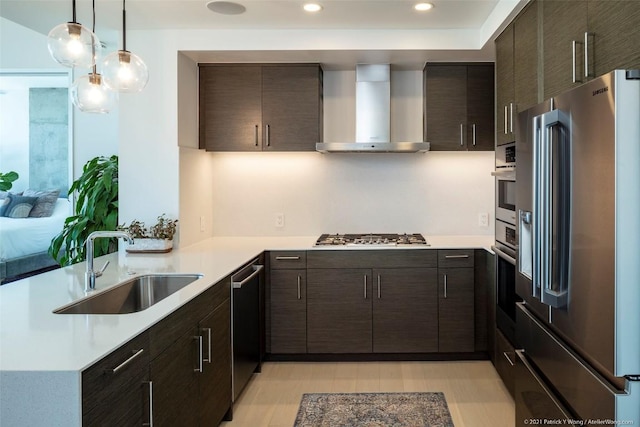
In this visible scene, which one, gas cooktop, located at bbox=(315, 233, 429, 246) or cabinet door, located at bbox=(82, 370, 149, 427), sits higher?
gas cooktop, located at bbox=(315, 233, 429, 246)

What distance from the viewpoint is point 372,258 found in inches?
157

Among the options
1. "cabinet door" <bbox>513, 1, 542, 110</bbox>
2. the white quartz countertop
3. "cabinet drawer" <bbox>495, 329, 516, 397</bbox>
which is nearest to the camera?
the white quartz countertop

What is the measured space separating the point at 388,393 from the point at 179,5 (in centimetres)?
275

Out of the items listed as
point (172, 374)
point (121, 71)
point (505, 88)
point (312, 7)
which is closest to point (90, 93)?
point (121, 71)

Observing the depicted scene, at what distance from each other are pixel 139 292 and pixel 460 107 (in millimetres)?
2756

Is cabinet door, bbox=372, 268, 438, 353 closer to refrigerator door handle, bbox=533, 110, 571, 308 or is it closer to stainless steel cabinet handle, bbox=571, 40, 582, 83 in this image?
refrigerator door handle, bbox=533, 110, 571, 308

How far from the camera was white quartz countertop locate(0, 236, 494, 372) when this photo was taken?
1.53 m

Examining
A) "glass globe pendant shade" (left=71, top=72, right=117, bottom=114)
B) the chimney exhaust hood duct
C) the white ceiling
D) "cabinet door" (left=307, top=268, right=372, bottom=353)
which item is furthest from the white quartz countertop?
the white ceiling

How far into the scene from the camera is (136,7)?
340 cm

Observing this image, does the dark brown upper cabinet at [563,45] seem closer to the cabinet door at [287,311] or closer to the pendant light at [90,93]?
the cabinet door at [287,311]

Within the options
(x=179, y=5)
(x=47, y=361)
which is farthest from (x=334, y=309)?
(x=47, y=361)

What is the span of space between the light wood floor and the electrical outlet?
45.4 inches

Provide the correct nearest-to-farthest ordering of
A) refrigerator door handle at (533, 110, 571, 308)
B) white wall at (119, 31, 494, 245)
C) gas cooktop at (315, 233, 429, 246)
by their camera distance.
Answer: refrigerator door handle at (533, 110, 571, 308) < gas cooktop at (315, 233, 429, 246) < white wall at (119, 31, 494, 245)

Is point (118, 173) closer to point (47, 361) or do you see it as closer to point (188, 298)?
point (188, 298)
